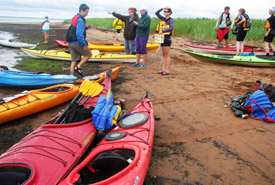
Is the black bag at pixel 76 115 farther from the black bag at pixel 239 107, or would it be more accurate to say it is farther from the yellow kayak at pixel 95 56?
the yellow kayak at pixel 95 56

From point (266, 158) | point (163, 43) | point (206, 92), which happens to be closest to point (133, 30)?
point (163, 43)

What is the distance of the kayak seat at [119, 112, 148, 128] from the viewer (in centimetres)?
255

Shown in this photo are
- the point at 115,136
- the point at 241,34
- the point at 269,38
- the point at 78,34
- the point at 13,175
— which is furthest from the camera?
the point at 241,34

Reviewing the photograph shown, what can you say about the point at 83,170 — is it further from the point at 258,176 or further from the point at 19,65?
the point at 19,65

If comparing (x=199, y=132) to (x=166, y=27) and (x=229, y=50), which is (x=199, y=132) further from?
(x=229, y=50)

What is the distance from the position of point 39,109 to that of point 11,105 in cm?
46

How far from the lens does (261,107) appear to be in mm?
3232

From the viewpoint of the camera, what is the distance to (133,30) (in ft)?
21.6

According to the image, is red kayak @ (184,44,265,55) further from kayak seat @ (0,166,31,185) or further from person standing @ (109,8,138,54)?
kayak seat @ (0,166,31,185)

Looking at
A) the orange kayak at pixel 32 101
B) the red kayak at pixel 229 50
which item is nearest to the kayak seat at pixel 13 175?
Result: the orange kayak at pixel 32 101

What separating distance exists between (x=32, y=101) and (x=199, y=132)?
2.86 metres

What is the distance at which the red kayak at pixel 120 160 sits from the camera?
67.7 inches

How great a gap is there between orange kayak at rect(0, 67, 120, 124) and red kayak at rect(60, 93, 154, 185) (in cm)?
179

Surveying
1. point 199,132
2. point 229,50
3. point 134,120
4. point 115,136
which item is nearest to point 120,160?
point 115,136
